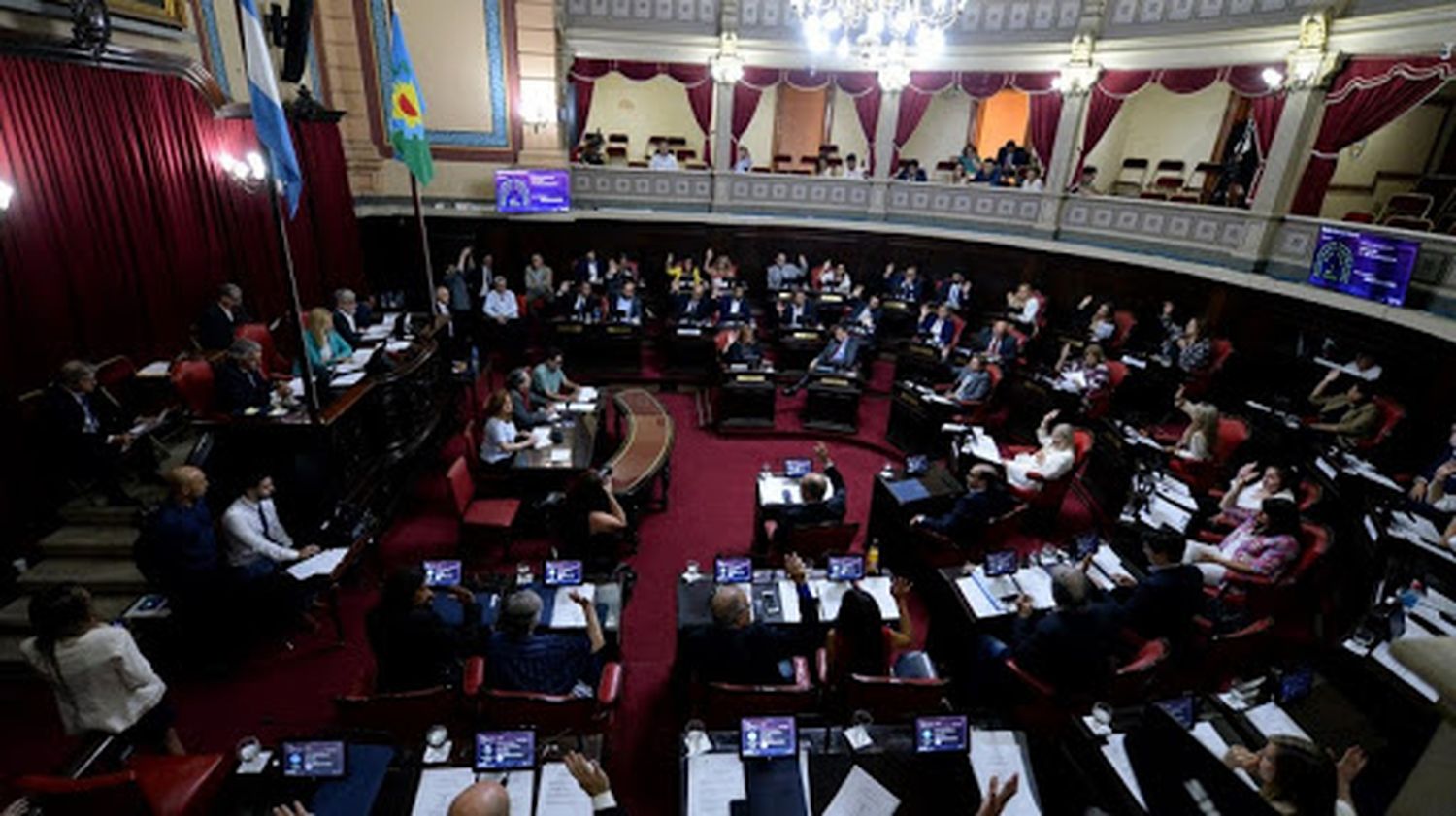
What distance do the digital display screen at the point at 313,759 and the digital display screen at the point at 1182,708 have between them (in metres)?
4.00

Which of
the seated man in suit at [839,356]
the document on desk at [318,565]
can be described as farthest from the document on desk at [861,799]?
the seated man in suit at [839,356]

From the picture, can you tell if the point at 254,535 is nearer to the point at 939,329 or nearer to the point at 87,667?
the point at 87,667

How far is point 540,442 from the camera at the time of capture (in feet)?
24.3

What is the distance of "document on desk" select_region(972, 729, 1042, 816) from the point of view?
347cm

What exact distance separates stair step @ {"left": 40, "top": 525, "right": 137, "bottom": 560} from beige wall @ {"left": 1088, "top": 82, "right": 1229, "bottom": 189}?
16966 millimetres

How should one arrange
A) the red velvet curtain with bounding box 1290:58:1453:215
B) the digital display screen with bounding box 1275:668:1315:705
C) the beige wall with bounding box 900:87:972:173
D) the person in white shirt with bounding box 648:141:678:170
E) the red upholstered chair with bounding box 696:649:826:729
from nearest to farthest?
the red upholstered chair with bounding box 696:649:826:729, the digital display screen with bounding box 1275:668:1315:705, the red velvet curtain with bounding box 1290:58:1453:215, the person in white shirt with bounding box 648:141:678:170, the beige wall with bounding box 900:87:972:173

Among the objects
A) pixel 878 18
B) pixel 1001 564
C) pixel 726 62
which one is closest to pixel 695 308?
pixel 726 62

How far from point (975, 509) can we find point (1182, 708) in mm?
2444

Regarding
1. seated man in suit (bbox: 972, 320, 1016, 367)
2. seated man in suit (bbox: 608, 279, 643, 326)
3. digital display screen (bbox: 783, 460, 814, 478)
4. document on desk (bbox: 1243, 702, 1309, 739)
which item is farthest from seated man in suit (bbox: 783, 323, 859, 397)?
document on desk (bbox: 1243, 702, 1309, 739)

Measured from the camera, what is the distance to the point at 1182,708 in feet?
12.6

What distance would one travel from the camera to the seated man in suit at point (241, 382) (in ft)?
20.4

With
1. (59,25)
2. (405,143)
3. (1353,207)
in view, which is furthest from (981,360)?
(59,25)

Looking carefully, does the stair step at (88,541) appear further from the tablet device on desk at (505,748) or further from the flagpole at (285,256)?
the tablet device on desk at (505,748)

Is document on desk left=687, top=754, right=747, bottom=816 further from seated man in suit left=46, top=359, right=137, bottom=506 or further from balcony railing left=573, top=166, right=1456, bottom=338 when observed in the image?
balcony railing left=573, top=166, right=1456, bottom=338
